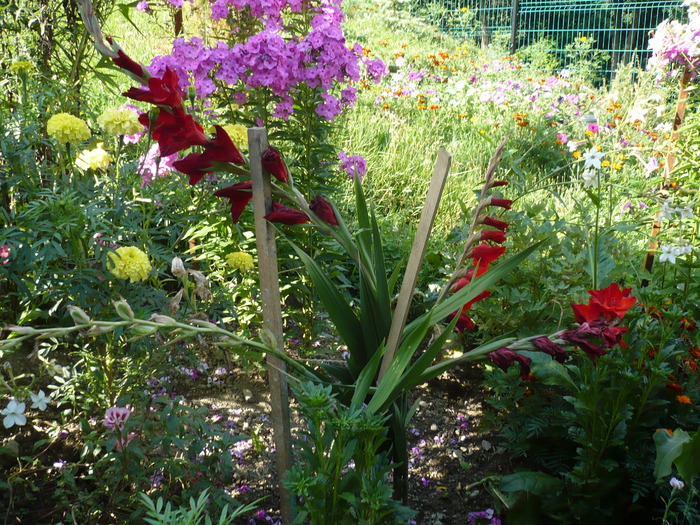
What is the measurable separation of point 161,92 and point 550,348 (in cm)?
99

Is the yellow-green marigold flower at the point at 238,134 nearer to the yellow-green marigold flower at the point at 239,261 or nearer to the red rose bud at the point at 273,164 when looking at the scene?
the yellow-green marigold flower at the point at 239,261

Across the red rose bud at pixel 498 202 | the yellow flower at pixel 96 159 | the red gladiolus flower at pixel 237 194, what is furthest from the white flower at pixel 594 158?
the yellow flower at pixel 96 159

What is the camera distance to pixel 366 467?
4.25 feet

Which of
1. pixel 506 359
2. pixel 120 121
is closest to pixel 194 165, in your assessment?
pixel 120 121

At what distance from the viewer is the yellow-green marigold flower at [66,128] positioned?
1.65 m

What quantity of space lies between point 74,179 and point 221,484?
92 centimetres

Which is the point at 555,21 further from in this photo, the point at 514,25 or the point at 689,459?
the point at 689,459

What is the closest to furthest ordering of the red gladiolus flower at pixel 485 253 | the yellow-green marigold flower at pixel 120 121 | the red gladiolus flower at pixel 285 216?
the red gladiolus flower at pixel 285 216 < the red gladiolus flower at pixel 485 253 < the yellow-green marigold flower at pixel 120 121

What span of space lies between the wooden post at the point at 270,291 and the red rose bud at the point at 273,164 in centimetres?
1

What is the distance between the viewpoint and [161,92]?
1.35m

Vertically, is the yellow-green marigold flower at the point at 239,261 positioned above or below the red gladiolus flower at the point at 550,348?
above

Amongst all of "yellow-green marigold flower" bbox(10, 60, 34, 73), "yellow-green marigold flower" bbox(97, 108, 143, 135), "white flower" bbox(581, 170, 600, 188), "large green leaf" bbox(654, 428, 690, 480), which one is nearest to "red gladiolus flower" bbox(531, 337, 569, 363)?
"large green leaf" bbox(654, 428, 690, 480)

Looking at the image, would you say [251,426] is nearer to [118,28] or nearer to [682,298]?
[682,298]

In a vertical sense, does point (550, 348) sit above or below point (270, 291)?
below
